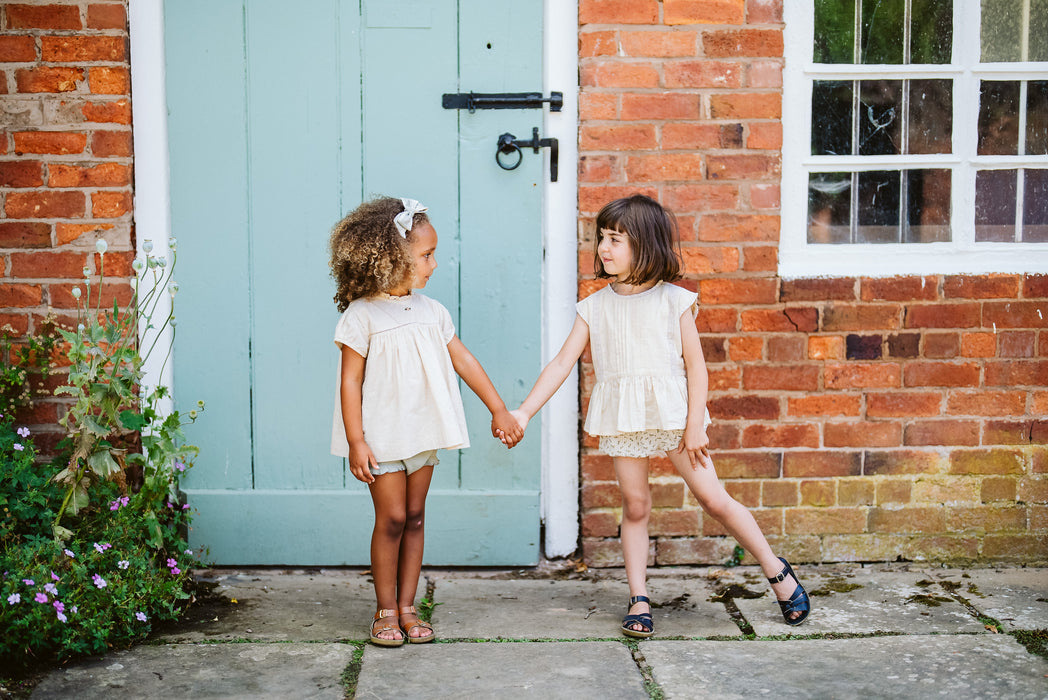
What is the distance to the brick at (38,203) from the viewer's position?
10.9ft

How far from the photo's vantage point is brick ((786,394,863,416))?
3.51m

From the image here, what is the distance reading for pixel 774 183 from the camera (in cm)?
343

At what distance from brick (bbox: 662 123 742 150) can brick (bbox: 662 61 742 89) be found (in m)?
0.13

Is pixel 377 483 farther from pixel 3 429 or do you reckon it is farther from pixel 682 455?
pixel 3 429

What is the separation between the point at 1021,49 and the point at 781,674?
234 cm

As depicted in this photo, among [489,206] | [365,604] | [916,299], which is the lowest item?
[365,604]

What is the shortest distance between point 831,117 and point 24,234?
278 cm

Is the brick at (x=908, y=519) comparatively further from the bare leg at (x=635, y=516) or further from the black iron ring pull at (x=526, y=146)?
the black iron ring pull at (x=526, y=146)

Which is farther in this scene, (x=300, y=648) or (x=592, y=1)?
(x=592, y=1)

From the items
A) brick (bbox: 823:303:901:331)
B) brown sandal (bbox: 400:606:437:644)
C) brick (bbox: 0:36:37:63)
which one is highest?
brick (bbox: 0:36:37:63)

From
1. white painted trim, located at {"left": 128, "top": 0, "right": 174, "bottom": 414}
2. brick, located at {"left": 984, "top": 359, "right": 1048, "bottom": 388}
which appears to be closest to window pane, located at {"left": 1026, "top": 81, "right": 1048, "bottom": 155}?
brick, located at {"left": 984, "top": 359, "right": 1048, "bottom": 388}

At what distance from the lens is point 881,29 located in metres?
3.47

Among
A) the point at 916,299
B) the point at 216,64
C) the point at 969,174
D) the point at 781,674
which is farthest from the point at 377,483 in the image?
the point at 969,174

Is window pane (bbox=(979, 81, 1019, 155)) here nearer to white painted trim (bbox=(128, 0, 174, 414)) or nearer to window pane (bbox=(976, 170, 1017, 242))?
window pane (bbox=(976, 170, 1017, 242))
